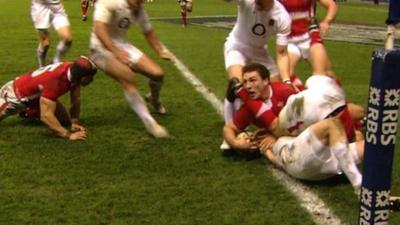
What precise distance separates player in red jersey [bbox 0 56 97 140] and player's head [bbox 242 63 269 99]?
1.81 meters

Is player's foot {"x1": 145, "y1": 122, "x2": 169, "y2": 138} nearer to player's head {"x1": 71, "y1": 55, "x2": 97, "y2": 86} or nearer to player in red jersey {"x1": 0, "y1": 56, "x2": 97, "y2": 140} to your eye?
player in red jersey {"x1": 0, "y1": 56, "x2": 97, "y2": 140}

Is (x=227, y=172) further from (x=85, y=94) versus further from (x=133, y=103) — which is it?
(x=85, y=94)

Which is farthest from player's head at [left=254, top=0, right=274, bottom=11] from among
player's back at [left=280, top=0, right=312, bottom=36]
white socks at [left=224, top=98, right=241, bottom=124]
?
player's back at [left=280, top=0, right=312, bottom=36]

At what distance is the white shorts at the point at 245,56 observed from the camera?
6656mm

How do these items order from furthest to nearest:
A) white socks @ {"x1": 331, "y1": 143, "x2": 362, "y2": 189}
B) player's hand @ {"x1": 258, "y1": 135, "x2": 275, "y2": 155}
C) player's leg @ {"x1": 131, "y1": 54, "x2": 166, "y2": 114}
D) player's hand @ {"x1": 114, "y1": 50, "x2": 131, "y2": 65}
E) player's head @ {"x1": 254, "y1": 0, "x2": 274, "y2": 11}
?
player's leg @ {"x1": 131, "y1": 54, "x2": 166, "y2": 114} < player's hand @ {"x1": 114, "y1": 50, "x2": 131, "y2": 65} < player's head @ {"x1": 254, "y1": 0, "x2": 274, "y2": 11} < player's hand @ {"x1": 258, "y1": 135, "x2": 275, "y2": 155} < white socks @ {"x1": 331, "y1": 143, "x2": 362, "y2": 189}

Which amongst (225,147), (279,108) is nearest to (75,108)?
(225,147)

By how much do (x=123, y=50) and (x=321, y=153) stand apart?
305cm

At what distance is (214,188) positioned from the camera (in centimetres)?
494

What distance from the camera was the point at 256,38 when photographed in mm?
6719

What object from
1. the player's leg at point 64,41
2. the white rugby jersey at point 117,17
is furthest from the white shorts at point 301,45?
the player's leg at point 64,41

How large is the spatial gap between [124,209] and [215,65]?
322 inches

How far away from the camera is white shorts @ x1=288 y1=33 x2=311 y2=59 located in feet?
25.2

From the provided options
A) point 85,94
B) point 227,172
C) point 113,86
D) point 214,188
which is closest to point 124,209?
point 214,188

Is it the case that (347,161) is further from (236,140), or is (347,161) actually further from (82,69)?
(82,69)
